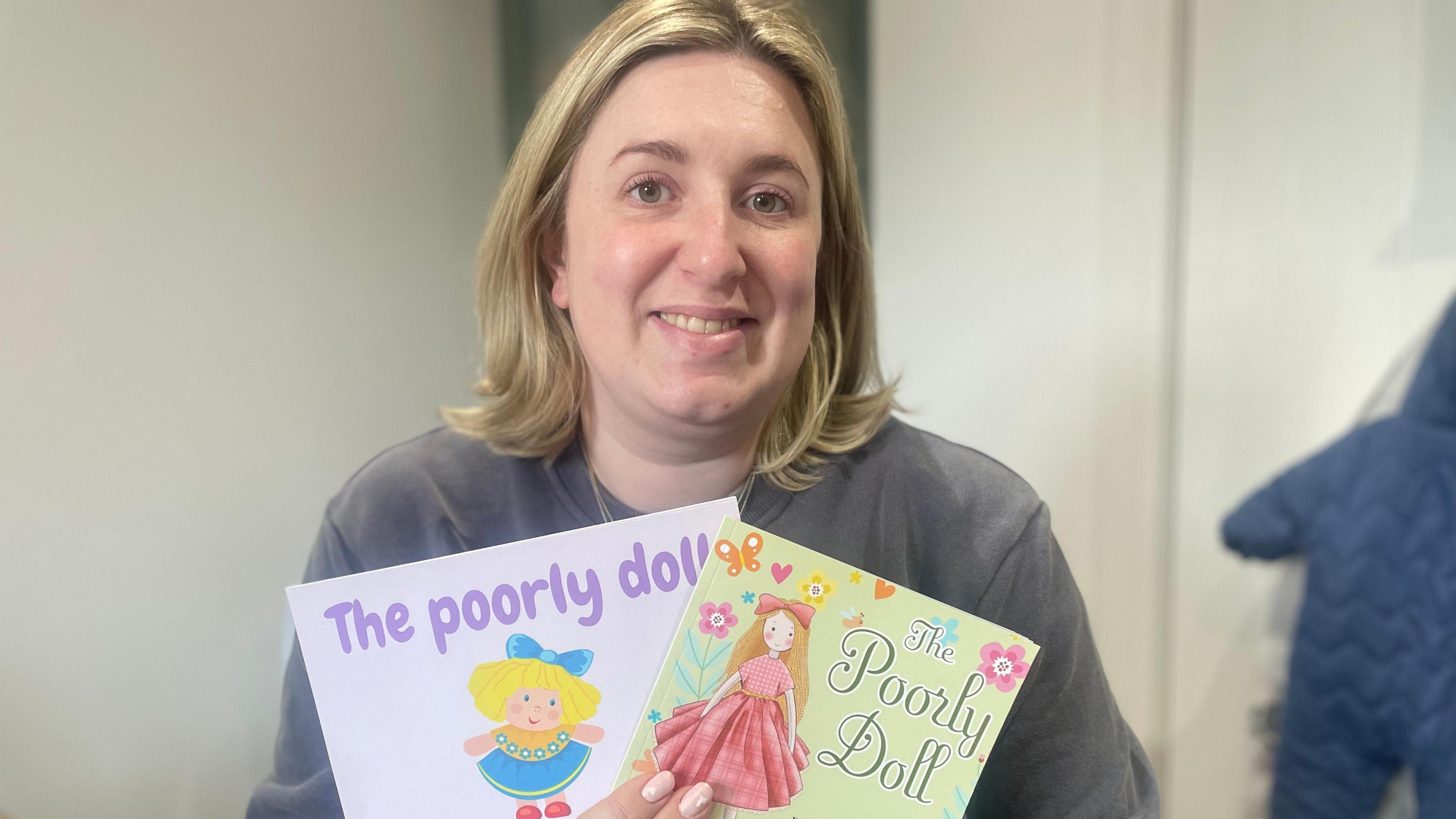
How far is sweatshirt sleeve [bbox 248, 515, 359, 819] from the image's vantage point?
887mm

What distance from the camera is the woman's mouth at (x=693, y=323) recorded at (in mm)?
833

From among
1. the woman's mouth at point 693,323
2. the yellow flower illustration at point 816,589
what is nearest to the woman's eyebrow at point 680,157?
the woman's mouth at point 693,323

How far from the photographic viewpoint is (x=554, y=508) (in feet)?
3.23

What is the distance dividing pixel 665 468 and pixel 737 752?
0.33 meters

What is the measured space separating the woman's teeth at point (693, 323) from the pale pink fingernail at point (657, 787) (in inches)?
15.0

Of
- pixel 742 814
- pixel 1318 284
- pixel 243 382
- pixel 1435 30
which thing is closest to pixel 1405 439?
pixel 1318 284

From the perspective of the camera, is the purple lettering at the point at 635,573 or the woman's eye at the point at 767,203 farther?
the woman's eye at the point at 767,203

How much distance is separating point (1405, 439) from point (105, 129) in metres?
1.54

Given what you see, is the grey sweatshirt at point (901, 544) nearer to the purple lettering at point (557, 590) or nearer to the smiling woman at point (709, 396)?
the smiling woman at point (709, 396)

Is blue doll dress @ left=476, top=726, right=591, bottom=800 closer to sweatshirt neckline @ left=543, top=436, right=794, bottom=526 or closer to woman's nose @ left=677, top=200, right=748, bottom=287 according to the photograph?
sweatshirt neckline @ left=543, top=436, right=794, bottom=526

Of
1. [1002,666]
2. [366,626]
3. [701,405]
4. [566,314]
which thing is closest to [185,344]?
[566,314]

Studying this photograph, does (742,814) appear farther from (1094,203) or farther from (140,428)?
(1094,203)

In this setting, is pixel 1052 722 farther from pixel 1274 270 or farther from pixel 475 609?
pixel 1274 270

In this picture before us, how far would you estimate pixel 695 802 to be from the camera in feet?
2.26
